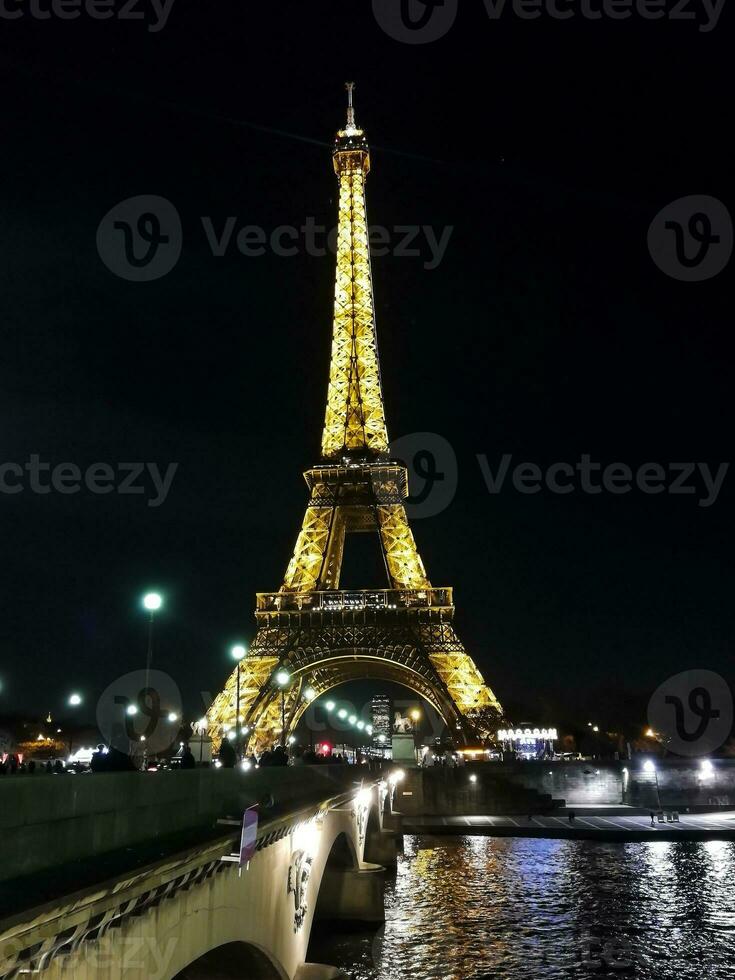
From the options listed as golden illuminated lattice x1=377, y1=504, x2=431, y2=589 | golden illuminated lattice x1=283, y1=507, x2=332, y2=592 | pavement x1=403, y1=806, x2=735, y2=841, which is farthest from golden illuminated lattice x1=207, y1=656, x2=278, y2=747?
pavement x1=403, y1=806, x2=735, y2=841

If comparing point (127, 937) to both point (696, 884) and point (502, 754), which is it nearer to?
point (696, 884)

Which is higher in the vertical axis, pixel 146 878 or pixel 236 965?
pixel 146 878

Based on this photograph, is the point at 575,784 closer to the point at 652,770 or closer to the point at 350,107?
the point at 652,770

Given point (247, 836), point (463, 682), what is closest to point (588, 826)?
point (463, 682)

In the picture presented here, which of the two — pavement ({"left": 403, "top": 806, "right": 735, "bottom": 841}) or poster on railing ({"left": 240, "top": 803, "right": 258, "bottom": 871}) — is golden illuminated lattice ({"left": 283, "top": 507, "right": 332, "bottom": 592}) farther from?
poster on railing ({"left": 240, "top": 803, "right": 258, "bottom": 871})

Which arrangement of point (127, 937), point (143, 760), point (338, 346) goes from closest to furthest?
1. point (127, 937)
2. point (143, 760)
3. point (338, 346)

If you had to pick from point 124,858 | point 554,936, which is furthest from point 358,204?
point 124,858
